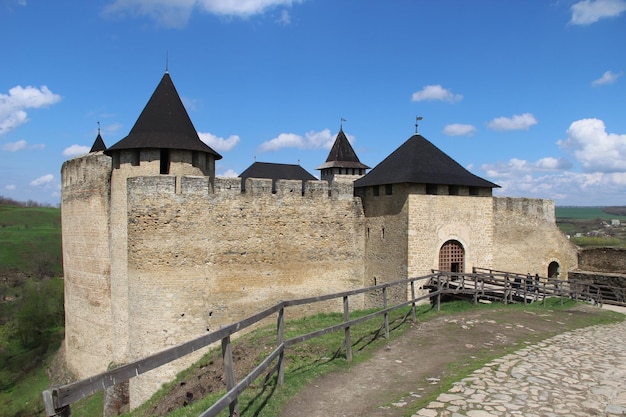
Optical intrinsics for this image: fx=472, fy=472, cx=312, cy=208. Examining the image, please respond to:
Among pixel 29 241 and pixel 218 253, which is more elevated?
pixel 218 253

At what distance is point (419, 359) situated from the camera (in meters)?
8.34

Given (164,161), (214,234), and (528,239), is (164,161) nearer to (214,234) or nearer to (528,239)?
(214,234)

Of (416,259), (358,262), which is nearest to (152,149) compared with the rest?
(358,262)

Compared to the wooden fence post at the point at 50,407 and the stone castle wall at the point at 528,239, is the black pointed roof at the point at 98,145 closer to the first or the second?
the stone castle wall at the point at 528,239

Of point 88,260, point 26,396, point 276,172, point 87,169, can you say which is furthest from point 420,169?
point 26,396

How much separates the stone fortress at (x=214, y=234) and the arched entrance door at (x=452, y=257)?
5 centimetres

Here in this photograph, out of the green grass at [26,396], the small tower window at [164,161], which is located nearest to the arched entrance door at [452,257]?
the small tower window at [164,161]

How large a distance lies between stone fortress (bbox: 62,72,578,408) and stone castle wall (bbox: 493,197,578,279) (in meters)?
0.11

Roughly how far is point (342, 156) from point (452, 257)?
947 inches

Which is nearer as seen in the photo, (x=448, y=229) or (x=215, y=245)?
(x=215, y=245)

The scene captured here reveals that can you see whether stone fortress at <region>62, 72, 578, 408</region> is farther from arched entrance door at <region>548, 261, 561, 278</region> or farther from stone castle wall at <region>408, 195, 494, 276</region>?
arched entrance door at <region>548, 261, 561, 278</region>

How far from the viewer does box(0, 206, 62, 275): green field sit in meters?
54.5

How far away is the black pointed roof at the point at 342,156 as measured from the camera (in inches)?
1577

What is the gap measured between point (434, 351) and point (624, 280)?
13227mm
